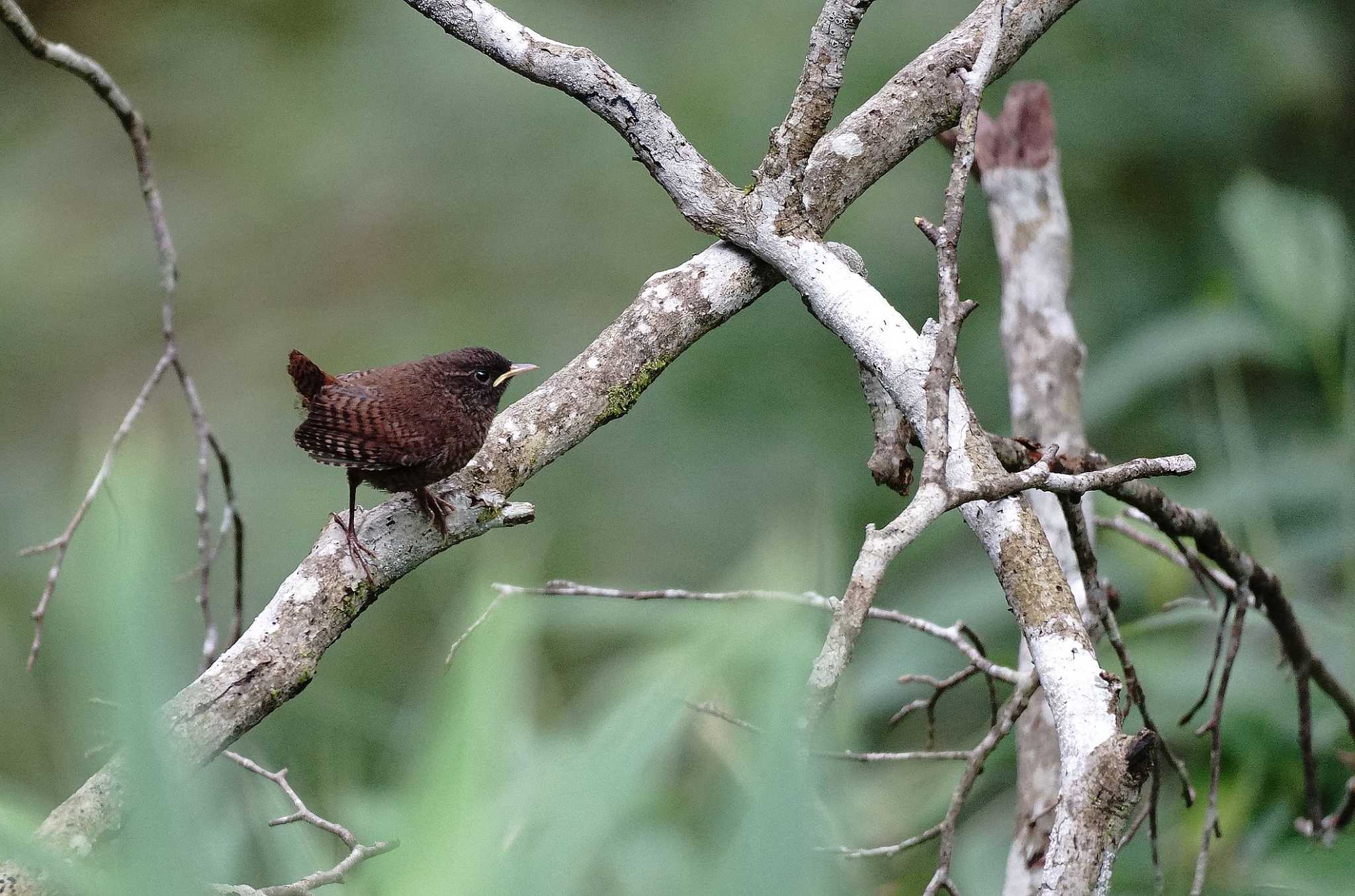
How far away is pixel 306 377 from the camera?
214 centimetres

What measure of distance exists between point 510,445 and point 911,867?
2.03m

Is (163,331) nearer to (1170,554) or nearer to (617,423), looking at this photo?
(1170,554)

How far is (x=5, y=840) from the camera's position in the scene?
0.55m

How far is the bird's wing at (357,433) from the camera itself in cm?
184

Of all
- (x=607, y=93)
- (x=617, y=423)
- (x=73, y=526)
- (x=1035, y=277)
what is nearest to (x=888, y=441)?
(x=607, y=93)

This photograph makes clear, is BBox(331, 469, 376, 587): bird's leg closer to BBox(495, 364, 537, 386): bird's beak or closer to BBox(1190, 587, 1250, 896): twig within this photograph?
BBox(495, 364, 537, 386): bird's beak

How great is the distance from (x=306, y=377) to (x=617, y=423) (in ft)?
10.4

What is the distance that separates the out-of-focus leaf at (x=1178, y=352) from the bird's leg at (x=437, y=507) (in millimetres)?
2617

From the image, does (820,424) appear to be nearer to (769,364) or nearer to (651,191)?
(769,364)

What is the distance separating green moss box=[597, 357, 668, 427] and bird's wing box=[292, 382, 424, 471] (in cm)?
30

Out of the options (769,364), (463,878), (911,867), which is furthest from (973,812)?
(463,878)

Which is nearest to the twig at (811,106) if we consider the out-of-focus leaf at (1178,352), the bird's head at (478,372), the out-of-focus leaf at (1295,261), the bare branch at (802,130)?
the bare branch at (802,130)

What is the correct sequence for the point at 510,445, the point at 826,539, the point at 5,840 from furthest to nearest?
the point at 510,445 < the point at 826,539 < the point at 5,840

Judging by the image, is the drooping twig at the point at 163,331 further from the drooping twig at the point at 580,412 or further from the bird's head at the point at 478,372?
the drooping twig at the point at 580,412
